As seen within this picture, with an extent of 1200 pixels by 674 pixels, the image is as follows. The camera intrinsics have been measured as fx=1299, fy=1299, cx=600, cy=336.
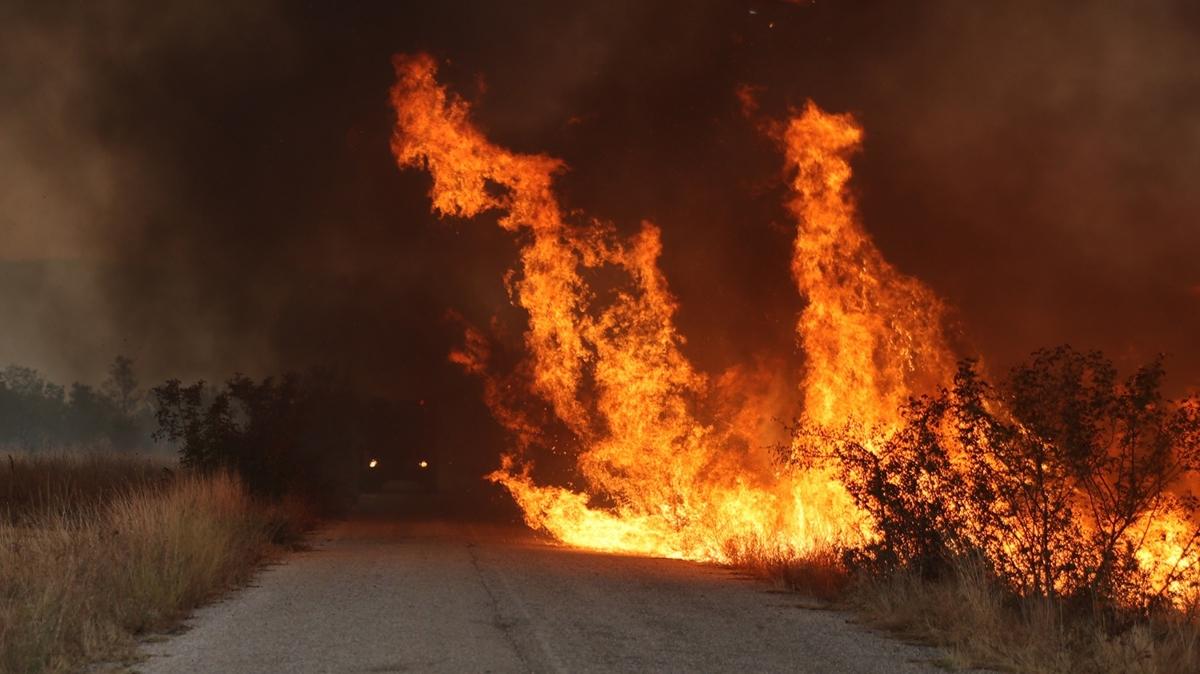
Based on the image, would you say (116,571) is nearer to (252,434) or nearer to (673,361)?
(673,361)

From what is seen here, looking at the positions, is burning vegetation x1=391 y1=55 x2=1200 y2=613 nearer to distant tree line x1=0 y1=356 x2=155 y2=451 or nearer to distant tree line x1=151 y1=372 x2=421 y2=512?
distant tree line x1=151 y1=372 x2=421 y2=512

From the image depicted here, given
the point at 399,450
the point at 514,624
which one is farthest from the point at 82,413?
the point at 514,624

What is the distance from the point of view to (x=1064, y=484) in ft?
45.3

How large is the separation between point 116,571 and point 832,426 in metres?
10.8

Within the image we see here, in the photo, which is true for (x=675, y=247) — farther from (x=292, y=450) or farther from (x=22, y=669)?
(x=22, y=669)

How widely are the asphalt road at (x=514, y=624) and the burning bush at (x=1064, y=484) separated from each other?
1.93 meters

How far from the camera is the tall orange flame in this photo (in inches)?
822

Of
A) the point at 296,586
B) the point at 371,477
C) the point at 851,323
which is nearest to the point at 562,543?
the point at 851,323

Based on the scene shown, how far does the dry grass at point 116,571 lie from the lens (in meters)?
11.0

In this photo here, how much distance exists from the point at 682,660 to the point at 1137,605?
506cm

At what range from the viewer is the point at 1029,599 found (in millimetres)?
12992

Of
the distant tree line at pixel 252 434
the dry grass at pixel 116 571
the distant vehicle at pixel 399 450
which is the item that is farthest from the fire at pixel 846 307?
the distant vehicle at pixel 399 450

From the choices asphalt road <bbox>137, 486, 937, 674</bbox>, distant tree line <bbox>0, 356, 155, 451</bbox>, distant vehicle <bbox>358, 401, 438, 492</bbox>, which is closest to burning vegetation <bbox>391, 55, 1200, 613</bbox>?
asphalt road <bbox>137, 486, 937, 674</bbox>

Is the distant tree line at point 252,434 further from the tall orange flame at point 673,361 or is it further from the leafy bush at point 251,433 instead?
the tall orange flame at point 673,361
